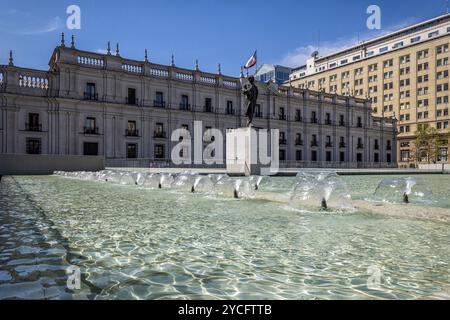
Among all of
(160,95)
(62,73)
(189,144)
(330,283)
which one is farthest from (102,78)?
(330,283)

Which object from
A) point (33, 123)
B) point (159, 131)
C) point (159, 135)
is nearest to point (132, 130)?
point (159, 135)

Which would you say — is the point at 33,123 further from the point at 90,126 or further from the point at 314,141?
the point at 314,141

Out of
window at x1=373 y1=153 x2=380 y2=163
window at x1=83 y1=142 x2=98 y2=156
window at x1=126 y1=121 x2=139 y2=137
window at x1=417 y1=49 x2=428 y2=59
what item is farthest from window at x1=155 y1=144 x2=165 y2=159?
window at x1=417 y1=49 x2=428 y2=59

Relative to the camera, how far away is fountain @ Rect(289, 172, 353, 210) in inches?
217

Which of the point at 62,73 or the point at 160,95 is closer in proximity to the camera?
the point at 62,73

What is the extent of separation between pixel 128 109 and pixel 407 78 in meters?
49.6

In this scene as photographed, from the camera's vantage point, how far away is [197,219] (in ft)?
14.9

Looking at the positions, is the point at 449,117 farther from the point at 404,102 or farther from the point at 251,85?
the point at 251,85

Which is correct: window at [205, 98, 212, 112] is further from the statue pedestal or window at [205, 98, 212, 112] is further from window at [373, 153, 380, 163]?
window at [373, 153, 380, 163]

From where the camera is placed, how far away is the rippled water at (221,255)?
2.06 meters

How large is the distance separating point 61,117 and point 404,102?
2190 inches

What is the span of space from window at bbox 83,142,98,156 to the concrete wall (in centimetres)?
1089

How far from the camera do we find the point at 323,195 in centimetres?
557
